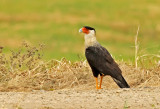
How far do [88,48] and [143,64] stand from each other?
189 cm

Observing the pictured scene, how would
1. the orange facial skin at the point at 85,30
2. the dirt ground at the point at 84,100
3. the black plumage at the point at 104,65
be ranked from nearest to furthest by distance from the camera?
the dirt ground at the point at 84,100 → the black plumage at the point at 104,65 → the orange facial skin at the point at 85,30

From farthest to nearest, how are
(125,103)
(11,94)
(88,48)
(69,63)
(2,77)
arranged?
1. (69,63)
2. (2,77)
3. (88,48)
4. (11,94)
5. (125,103)

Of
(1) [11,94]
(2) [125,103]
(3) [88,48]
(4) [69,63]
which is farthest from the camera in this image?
(4) [69,63]

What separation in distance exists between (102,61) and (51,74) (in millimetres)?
1631

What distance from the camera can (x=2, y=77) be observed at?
29.4 feet

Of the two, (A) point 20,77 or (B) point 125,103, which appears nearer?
(B) point 125,103

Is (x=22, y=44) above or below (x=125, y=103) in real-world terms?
above

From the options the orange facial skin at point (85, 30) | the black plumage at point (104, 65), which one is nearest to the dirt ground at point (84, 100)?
the black plumage at point (104, 65)

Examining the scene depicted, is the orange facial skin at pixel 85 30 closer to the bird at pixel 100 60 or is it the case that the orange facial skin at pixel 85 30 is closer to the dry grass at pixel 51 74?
the bird at pixel 100 60

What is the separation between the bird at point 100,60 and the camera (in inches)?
313

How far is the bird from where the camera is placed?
794 cm

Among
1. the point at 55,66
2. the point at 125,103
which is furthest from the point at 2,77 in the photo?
the point at 125,103

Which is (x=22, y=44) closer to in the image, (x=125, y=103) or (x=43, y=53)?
(x=43, y=53)

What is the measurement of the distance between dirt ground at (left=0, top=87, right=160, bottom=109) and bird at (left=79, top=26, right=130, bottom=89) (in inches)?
15.0
